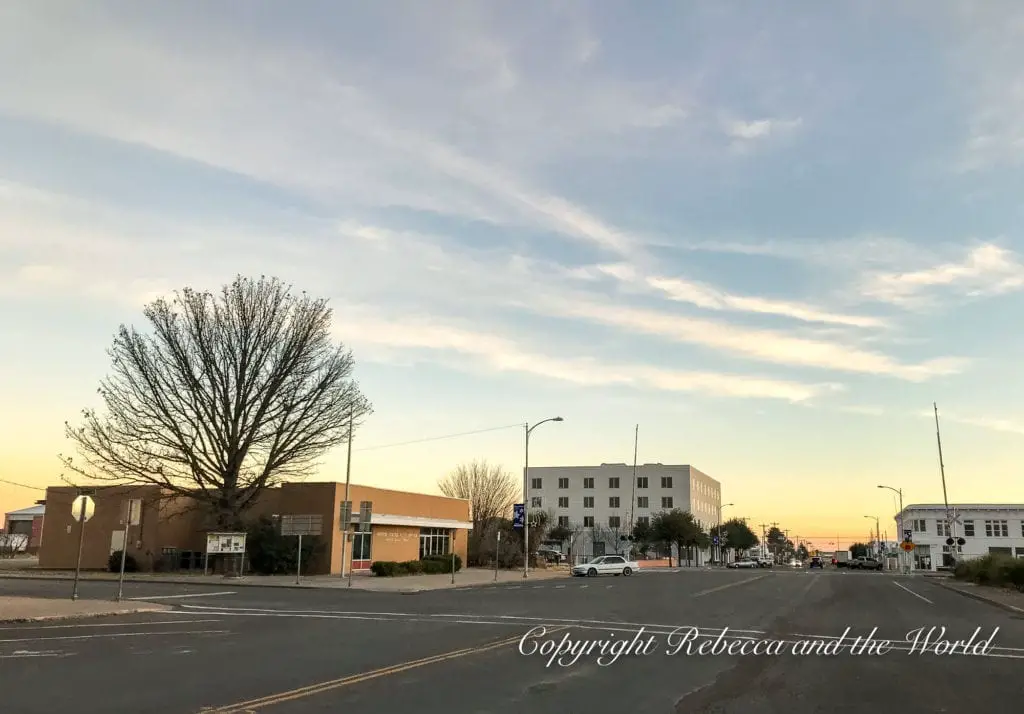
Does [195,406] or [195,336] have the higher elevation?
[195,336]

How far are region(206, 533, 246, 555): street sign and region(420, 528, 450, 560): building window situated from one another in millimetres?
15209

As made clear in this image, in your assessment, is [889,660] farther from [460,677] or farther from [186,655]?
[186,655]

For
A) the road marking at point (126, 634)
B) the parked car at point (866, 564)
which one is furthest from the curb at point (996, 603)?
the parked car at point (866, 564)

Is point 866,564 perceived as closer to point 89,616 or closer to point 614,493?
point 614,493

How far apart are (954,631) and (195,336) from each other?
3567 centimetres

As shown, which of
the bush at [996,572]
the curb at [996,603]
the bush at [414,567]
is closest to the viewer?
the curb at [996,603]

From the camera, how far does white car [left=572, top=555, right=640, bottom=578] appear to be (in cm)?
5109

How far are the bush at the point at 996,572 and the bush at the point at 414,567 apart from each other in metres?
29.5

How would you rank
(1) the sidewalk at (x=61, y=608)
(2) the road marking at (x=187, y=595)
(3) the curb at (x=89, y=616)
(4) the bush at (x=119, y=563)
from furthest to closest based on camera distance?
(4) the bush at (x=119, y=563) < (2) the road marking at (x=187, y=595) < (1) the sidewalk at (x=61, y=608) < (3) the curb at (x=89, y=616)

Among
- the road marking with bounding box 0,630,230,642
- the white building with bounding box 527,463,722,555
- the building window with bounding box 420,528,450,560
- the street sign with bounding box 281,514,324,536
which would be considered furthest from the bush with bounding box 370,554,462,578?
the white building with bounding box 527,463,722,555

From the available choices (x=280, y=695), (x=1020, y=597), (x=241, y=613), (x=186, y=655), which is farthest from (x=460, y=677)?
(x=1020, y=597)

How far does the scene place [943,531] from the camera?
106375 mm

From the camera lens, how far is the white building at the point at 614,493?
11494 centimetres

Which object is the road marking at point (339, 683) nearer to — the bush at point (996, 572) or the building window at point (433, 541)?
the bush at point (996, 572)
